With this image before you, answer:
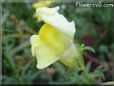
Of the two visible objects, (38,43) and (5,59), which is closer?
(38,43)

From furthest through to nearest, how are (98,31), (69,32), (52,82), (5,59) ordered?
1. (98,31)
2. (52,82)
3. (5,59)
4. (69,32)

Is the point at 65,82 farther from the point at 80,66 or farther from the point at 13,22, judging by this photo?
the point at 80,66

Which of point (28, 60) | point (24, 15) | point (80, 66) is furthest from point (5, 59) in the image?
point (80, 66)

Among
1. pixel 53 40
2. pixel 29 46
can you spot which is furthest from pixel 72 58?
pixel 29 46

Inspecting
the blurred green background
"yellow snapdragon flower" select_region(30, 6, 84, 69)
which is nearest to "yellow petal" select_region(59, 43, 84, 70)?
"yellow snapdragon flower" select_region(30, 6, 84, 69)

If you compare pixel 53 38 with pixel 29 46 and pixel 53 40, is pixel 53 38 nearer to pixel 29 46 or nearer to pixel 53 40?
pixel 53 40

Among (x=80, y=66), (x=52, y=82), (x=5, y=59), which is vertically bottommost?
(x=52, y=82)

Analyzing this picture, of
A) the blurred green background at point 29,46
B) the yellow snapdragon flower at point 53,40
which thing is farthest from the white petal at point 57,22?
the blurred green background at point 29,46

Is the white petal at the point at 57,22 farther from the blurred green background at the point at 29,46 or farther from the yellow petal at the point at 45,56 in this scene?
the blurred green background at the point at 29,46
